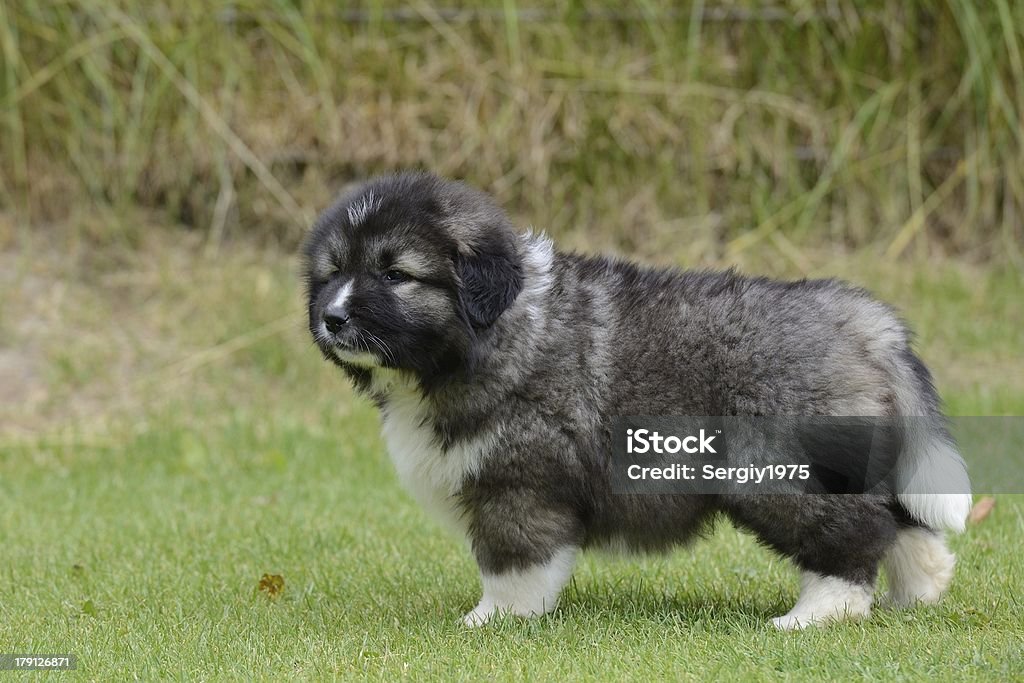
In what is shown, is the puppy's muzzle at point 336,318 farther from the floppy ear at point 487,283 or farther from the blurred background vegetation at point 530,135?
the blurred background vegetation at point 530,135

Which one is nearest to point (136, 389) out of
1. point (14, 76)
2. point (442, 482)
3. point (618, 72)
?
point (14, 76)

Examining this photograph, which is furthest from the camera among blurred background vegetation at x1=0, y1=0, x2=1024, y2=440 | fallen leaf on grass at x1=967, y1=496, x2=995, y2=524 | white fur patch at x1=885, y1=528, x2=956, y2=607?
blurred background vegetation at x1=0, y1=0, x2=1024, y2=440

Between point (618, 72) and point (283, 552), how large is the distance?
5.47 metres

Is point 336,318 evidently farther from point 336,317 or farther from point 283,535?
point 283,535

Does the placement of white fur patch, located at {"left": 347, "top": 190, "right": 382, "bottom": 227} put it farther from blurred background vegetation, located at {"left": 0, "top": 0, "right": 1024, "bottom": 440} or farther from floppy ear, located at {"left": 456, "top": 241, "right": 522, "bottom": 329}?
blurred background vegetation, located at {"left": 0, "top": 0, "right": 1024, "bottom": 440}

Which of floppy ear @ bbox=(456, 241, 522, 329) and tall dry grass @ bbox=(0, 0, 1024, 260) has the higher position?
floppy ear @ bbox=(456, 241, 522, 329)

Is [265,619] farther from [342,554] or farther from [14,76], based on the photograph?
[14,76]

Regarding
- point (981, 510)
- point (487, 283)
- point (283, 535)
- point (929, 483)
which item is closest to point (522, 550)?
point (487, 283)

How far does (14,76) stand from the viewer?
9.80 meters

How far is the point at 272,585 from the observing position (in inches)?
206

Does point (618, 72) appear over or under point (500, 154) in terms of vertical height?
over

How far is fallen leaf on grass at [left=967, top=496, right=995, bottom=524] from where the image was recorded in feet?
20.3

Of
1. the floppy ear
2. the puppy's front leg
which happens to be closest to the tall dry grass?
the floppy ear

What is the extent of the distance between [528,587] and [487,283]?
3.45ft
